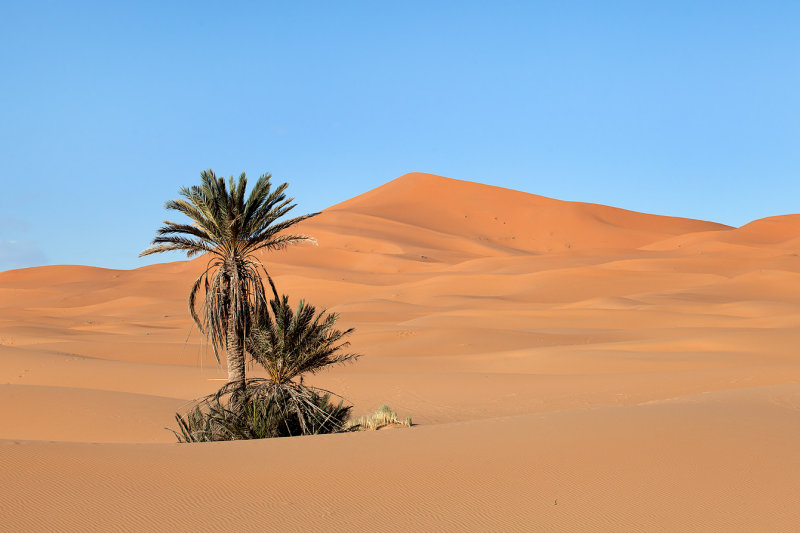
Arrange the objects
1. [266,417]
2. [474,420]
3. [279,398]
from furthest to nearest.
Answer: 1. [279,398]
2. [266,417]
3. [474,420]

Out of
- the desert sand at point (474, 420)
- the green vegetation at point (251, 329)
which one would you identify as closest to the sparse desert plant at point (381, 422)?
the green vegetation at point (251, 329)

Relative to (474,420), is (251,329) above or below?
above

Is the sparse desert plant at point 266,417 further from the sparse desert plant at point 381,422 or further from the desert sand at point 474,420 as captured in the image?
the desert sand at point 474,420

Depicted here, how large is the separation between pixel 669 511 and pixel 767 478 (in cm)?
144

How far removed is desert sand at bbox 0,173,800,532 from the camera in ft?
18.9

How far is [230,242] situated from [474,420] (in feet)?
19.0

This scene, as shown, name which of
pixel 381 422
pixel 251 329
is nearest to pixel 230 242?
pixel 251 329

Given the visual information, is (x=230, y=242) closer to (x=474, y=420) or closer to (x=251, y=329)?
(x=251, y=329)

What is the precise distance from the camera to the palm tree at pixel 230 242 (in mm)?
13227

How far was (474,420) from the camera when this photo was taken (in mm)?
10516

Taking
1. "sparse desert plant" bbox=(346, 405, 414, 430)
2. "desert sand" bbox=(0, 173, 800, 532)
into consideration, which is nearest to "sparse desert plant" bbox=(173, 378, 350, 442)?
"sparse desert plant" bbox=(346, 405, 414, 430)

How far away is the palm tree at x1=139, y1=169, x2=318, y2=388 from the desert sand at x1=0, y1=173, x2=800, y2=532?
215cm

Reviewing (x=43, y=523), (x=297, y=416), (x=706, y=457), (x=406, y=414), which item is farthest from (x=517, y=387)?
(x=43, y=523)

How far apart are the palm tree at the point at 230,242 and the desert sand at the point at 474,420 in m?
2.15
